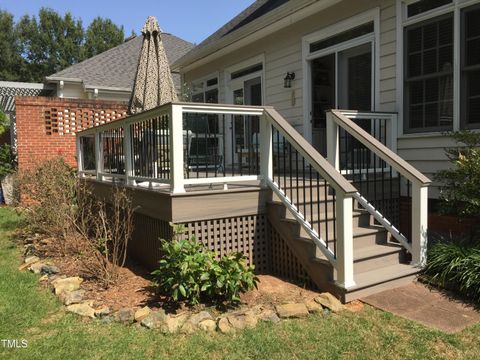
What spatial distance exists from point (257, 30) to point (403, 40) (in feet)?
11.2

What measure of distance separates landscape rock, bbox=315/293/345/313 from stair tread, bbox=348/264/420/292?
0.18 metres

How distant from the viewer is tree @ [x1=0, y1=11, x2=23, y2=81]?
42.2 metres

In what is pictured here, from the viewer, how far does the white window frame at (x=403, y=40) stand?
18.1ft

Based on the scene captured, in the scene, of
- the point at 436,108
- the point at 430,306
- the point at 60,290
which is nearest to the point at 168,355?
the point at 60,290

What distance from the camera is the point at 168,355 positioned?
10.6 ft

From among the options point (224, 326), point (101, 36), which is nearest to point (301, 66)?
point (224, 326)

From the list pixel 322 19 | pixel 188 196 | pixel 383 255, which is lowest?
pixel 383 255

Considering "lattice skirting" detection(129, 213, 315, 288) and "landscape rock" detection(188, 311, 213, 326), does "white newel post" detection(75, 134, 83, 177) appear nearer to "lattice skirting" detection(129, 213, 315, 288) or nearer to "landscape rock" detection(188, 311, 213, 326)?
"lattice skirting" detection(129, 213, 315, 288)

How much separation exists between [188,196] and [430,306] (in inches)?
104

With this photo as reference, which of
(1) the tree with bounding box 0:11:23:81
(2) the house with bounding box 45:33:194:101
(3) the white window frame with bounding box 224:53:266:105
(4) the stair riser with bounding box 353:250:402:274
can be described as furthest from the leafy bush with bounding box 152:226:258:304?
(1) the tree with bounding box 0:11:23:81

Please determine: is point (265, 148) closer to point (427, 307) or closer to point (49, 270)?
point (427, 307)

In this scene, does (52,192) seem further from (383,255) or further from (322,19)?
(322,19)

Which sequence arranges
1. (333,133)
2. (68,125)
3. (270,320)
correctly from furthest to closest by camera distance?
(68,125)
(333,133)
(270,320)

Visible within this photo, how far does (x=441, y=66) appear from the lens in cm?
586
